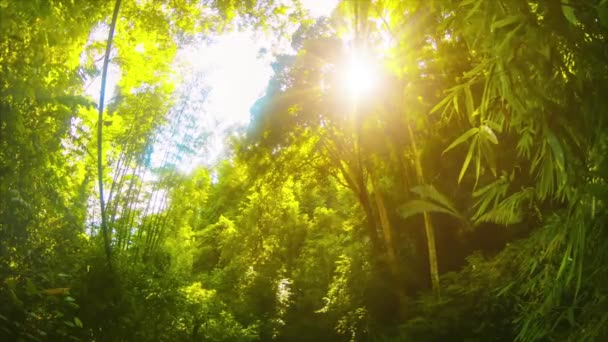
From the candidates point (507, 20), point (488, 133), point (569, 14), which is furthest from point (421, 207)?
point (569, 14)

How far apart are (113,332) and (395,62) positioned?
162 inches

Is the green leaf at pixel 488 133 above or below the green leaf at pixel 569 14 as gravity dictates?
below

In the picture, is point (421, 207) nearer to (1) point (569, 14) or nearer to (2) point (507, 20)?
(2) point (507, 20)

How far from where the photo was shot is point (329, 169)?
8227 millimetres

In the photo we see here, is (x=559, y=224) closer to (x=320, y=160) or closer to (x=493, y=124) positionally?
(x=493, y=124)

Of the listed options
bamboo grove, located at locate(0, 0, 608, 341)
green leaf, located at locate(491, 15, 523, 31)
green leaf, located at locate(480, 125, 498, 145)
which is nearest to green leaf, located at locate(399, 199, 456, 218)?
bamboo grove, located at locate(0, 0, 608, 341)

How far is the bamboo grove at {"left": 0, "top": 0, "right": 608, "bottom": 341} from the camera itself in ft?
4.74

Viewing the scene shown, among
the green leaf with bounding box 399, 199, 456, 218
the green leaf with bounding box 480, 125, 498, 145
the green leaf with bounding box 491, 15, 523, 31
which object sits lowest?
the green leaf with bounding box 480, 125, 498, 145

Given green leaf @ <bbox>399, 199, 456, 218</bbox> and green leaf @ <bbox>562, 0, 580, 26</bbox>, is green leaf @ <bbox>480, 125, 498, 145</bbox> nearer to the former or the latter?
green leaf @ <bbox>562, 0, 580, 26</bbox>

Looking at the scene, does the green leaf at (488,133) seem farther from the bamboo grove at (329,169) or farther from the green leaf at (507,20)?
the green leaf at (507,20)

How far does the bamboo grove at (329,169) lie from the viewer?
144 centimetres

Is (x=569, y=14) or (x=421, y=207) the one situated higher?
(x=421, y=207)

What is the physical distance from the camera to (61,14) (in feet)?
6.25

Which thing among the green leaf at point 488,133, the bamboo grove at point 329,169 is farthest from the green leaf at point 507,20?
the green leaf at point 488,133
